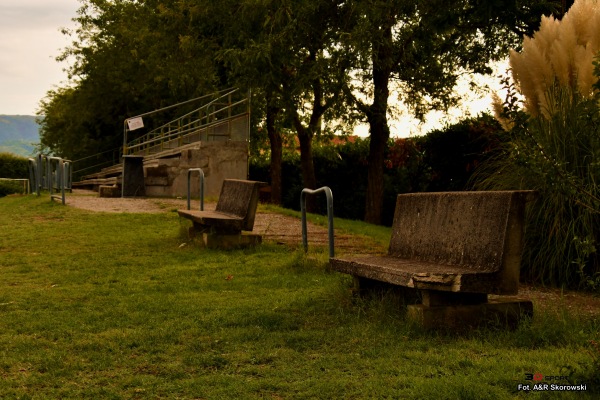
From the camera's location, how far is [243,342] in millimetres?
4973

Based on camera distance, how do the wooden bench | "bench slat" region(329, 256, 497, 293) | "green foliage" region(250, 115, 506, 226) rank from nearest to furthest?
"bench slat" region(329, 256, 497, 293) → the wooden bench → "green foliage" region(250, 115, 506, 226)

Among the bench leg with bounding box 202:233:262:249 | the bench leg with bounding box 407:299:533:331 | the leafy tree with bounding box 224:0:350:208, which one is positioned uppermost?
the leafy tree with bounding box 224:0:350:208

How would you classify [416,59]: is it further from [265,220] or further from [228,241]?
[228,241]

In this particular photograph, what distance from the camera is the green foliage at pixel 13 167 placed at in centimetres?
3794

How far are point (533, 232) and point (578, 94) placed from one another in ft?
5.07

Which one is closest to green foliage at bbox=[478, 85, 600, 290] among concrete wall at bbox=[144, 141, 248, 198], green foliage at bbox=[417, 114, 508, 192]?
green foliage at bbox=[417, 114, 508, 192]

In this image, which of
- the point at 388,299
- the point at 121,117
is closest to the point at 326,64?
the point at 388,299

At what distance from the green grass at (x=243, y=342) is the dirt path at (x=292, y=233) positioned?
36.9 inches

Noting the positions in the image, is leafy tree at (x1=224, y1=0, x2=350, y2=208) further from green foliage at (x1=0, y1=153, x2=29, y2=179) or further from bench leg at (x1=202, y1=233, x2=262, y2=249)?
green foliage at (x1=0, y1=153, x2=29, y2=179)

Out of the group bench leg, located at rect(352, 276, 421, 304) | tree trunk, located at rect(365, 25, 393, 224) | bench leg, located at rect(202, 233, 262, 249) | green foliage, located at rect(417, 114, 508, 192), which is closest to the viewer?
bench leg, located at rect(352, 276, 421, 304)

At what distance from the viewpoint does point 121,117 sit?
3525cm

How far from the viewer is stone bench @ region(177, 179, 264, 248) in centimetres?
924

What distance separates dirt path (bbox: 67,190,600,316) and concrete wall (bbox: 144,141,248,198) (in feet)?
4.01

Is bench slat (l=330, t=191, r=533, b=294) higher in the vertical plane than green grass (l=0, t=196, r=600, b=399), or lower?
higher
